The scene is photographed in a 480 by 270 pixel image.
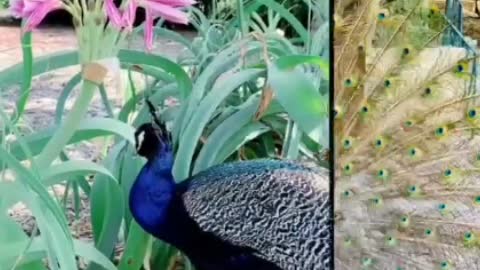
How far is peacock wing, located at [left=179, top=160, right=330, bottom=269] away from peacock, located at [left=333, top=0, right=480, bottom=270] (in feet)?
0.19

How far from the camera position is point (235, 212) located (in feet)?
4.32

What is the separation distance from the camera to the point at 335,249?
4.12 feet

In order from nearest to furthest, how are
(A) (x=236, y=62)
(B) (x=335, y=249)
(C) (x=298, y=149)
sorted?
(B) (x=335, y=249), (C) (x=298, y=149), (A) (x=236, y=62)

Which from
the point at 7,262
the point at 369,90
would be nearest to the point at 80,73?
the point at 7,262

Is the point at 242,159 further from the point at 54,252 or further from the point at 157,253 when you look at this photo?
the point at 54,252

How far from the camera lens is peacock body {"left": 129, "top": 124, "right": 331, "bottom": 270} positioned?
1290 millimetres

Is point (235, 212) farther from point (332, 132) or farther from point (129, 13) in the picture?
point (129, 13)

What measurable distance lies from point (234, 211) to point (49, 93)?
Result: 339 mm

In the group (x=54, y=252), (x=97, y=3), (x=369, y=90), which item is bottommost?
(x=54, y=252)

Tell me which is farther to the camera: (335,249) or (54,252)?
(335,249)

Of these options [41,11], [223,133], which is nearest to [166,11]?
[41,11]

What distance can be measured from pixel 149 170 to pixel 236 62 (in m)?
0.33

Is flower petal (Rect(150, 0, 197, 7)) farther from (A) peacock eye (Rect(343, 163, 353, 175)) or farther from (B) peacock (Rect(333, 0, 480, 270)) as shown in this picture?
(A) peacock eye (Rect(343, 163, 353, 175))

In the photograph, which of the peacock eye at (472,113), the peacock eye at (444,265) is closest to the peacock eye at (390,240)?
the peacock eye at (444,265)
